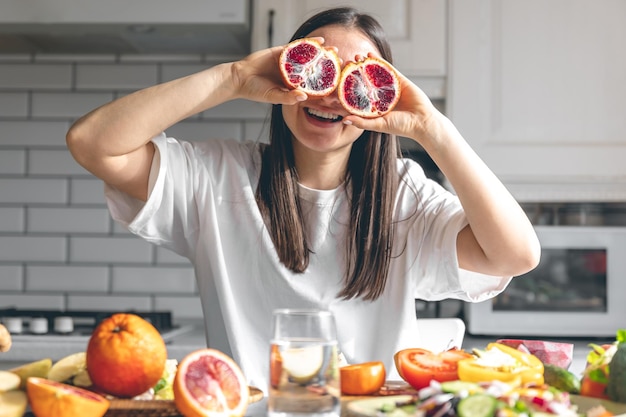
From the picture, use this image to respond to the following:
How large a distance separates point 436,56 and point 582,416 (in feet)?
6.15

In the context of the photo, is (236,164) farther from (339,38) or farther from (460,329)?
(460,329)

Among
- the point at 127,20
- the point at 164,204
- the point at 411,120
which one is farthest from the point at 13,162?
the point at 411,120

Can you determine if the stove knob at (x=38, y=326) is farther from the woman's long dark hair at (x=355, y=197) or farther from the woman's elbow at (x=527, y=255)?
the woman's elbow at (x=527, y=255)

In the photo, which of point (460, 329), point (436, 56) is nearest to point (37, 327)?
point (460, 329)

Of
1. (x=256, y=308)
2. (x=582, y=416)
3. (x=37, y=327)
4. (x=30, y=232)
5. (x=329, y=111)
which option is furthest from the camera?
(x=30, y=232)

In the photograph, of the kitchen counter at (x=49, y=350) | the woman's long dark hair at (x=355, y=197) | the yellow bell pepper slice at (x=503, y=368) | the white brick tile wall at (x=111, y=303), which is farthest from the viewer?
the white brick tile wall at (x=111, y=303)

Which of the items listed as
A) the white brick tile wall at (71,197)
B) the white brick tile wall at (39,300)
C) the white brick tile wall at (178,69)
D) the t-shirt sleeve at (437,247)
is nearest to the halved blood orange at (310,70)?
the t-shirt sleeve at (437,247)

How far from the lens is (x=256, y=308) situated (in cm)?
150

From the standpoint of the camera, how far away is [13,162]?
9.26 ft

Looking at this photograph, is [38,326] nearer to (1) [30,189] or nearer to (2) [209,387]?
(1) [30,189]

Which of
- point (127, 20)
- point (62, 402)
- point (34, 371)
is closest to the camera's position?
point (62, 402)

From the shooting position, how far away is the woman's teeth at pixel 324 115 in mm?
1395

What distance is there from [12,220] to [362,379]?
224 cm

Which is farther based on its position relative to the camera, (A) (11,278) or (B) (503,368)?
(A) (11,278)
